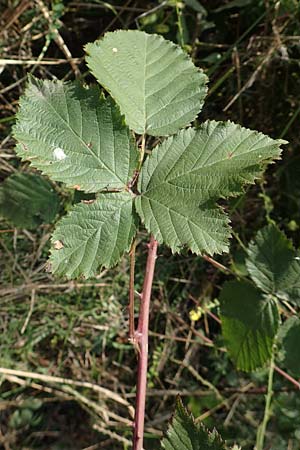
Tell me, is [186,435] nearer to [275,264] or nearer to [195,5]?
[275,264]

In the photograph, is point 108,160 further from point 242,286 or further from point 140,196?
point 242,286

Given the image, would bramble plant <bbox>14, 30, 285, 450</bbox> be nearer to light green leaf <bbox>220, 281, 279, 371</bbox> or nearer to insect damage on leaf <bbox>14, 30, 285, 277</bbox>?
insect damage on leaf <bbox>14, 30, 285, 277</bbox>

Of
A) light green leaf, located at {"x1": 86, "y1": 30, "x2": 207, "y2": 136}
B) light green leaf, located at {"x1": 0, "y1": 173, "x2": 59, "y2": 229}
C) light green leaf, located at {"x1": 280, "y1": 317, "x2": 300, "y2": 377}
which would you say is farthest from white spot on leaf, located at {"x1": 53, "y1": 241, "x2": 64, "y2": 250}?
light green leaf, located at {"x1": 280, "y1": 317, "x2": 300, "y2": 377}

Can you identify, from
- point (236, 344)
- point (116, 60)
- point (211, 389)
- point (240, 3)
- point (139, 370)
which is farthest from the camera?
point (211, 389)

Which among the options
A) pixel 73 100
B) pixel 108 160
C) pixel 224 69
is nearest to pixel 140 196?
pixel 108 160

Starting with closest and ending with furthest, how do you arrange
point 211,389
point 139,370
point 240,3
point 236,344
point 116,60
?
point 139,370
point 116,60
point 236,344
point 240,3
point 211,389

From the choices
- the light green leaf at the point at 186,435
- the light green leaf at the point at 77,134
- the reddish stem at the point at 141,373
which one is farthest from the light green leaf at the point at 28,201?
the light green leaf at the point at 186,435
